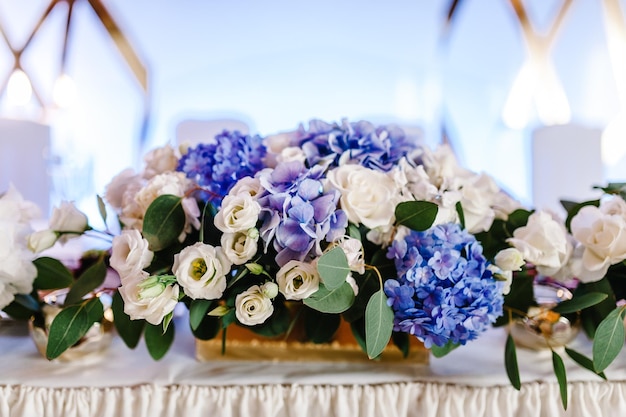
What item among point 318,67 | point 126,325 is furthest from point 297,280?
point 318,67

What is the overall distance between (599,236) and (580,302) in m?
0.08

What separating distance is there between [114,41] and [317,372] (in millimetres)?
3307

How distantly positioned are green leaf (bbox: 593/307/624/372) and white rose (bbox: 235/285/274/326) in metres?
0.34

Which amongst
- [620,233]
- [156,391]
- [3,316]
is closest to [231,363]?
[156,391]

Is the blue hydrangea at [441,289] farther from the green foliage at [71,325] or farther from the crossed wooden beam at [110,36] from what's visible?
the crossed wooden beam at [110,36]

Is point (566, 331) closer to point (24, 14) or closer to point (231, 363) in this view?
point (231, 363)

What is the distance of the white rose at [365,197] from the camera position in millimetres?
559

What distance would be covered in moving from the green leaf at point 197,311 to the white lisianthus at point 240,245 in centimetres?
8

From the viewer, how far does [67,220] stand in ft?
2.13

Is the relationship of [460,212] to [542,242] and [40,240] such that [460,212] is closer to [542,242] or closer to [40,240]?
[542,242]

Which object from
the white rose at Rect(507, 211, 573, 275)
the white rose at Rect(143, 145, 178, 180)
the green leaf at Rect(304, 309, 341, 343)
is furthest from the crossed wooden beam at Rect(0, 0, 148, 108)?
the white rose at Rect(507, 211, 573, 275)

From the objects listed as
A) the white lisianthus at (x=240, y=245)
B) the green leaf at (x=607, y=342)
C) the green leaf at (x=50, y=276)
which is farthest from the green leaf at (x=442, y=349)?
the green leaf at (x=50, y=276)

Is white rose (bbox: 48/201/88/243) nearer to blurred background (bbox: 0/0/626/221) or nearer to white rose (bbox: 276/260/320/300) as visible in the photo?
white rose (bbox: 276/260/320/300)

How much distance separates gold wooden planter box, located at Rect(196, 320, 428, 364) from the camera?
673 mm
